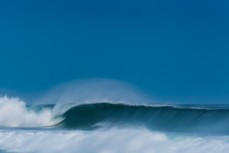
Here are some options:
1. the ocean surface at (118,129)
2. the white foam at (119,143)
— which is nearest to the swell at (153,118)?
the ocean surface at (118,129)

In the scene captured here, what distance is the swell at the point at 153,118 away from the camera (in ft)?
65.8

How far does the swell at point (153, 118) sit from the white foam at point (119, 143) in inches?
164

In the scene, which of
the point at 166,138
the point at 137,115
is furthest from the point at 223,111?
the point at 166,138

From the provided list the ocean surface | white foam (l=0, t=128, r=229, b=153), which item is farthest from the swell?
white foam (l=0, t=128, r=229, b=153)

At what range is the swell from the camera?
789 inches

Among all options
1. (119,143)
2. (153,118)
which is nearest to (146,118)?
(153,118)

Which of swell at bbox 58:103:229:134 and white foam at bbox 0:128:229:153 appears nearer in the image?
white foam at bbox 0:128:229:153

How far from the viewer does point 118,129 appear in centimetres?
1689

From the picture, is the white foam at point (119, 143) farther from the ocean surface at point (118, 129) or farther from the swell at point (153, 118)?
the swell at point (153, 118)

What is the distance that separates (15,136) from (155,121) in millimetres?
5552

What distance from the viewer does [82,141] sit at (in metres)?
15.4

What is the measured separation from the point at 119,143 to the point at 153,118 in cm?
755

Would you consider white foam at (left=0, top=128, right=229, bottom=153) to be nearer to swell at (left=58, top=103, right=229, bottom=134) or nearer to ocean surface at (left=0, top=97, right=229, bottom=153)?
ocean surface at (left=0, top=97, right=229, bottom=153)

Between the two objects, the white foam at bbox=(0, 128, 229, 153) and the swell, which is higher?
the swell
